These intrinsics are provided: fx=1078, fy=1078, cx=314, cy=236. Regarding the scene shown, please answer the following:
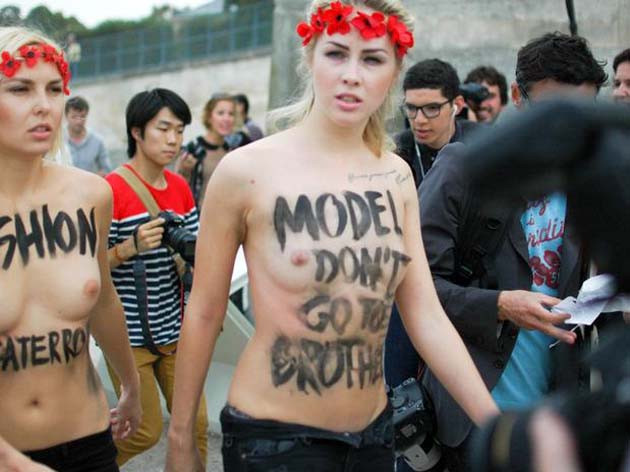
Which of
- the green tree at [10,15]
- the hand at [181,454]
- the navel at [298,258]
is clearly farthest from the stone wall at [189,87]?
the navel at [298,258]

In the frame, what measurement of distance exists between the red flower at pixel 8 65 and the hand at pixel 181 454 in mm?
1273

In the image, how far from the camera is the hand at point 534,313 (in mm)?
3623

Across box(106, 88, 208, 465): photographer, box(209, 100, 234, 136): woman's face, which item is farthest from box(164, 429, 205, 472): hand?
box(209, 100, 234, 136): woman's face

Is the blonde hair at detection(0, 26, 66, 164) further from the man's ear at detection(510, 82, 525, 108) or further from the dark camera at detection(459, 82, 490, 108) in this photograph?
the dark camera at detection(459, 82, 490, 108)

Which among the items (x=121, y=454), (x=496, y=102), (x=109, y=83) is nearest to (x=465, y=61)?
(x=496, y=102)

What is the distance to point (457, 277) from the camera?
4016 millimetres

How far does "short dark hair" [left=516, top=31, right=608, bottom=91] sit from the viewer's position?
13.4ft

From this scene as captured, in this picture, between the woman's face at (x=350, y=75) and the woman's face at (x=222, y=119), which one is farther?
the woman's face at (x=222, y=119)

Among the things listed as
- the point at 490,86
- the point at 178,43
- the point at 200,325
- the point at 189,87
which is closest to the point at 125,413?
the point at 200,325

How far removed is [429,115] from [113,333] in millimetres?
2609

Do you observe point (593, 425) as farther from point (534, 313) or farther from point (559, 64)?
point (559, 64)

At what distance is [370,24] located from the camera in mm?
3291

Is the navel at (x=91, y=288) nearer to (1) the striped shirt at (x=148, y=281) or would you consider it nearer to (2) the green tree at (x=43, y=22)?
(2) the green tree at (x=43, y=22)

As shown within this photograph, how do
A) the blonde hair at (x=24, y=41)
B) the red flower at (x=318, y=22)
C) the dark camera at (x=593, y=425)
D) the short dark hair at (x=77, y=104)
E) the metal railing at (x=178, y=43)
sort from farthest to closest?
the metal railing at (x=178, y=43) → the short dark hair at (x=77, y=104) → the blonde hair at (x=24, y=41) → the red flower at (x=318, y=22) → the dark camera at (x=593, y=425)
